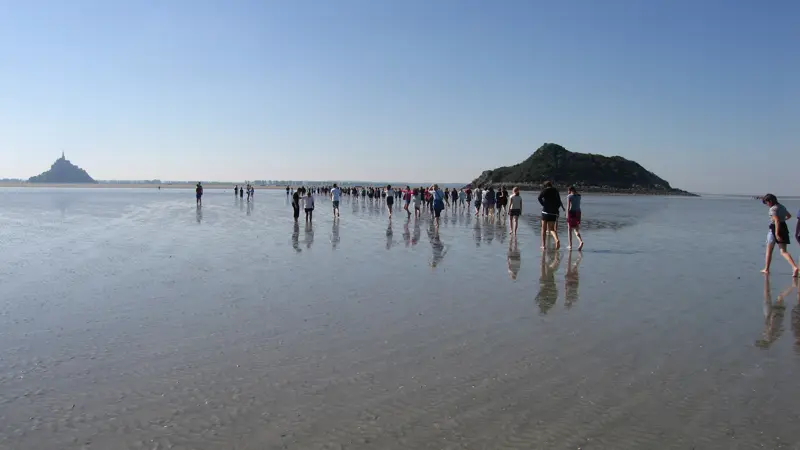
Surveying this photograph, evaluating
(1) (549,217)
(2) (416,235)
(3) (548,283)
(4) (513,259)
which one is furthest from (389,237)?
(3) (548,283)

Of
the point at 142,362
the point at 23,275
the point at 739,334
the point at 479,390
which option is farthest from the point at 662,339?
the point at 23,275

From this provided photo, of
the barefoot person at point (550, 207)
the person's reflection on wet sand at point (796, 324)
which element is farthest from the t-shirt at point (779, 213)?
the barefoot person at point (550, 207)

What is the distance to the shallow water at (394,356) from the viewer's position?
3.95 m

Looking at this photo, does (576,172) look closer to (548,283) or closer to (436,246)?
(436,246)

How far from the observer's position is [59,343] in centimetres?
592

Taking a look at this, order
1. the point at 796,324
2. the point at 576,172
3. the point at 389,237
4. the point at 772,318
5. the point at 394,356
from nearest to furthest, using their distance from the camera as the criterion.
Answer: the point at 394,356 < the point at 796,324 < the point at 772,318 < the point at 389,237 < the point at 576,172

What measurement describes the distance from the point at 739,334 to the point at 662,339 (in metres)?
1.09

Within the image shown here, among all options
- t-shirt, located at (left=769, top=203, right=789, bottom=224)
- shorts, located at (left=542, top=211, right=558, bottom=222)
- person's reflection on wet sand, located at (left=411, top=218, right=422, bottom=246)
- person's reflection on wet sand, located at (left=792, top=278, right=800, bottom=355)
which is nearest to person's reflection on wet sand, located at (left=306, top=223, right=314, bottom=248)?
person's reflection on wet sand, located at (left=411, top=218, right=422, bottom=246)

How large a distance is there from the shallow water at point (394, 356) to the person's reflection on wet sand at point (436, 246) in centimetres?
77

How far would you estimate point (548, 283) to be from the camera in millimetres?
9695

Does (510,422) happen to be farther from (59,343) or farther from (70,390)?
(59,343)

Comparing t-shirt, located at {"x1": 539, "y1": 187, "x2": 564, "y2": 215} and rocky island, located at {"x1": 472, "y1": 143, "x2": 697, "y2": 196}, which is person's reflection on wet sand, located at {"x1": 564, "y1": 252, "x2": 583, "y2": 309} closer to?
t-shirt, located at {"x1": 539, "y1": 187, "x2": 564, "y2": 215}

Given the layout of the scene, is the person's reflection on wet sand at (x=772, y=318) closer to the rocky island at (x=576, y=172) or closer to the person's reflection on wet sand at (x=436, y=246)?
the person's reflection on wet sand at (x=436, y=246)

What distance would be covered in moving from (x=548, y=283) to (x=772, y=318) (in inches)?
136
